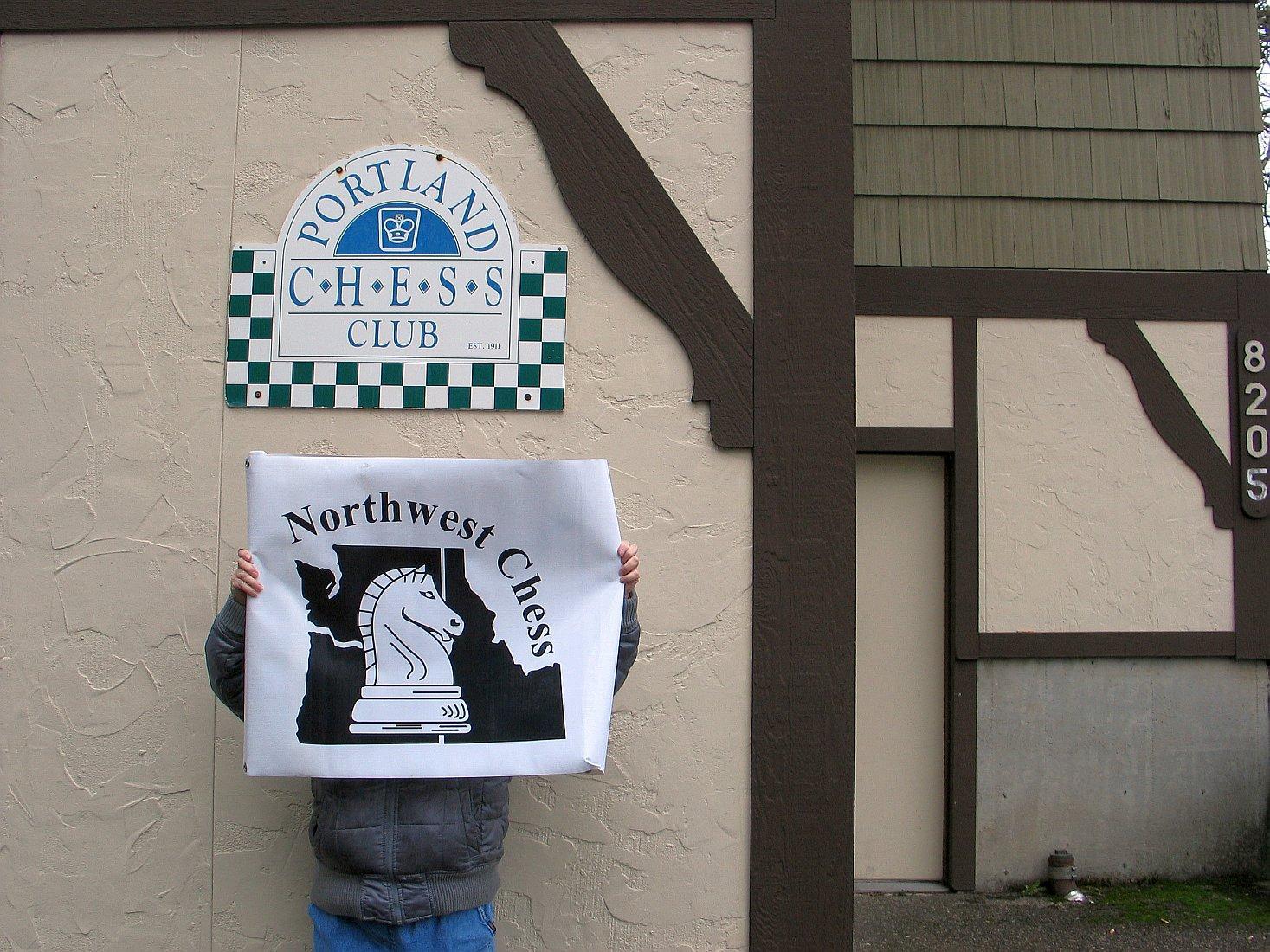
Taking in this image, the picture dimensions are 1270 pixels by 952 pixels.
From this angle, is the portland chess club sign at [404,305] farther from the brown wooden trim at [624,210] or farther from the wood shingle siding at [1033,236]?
the wood shingle siding at [1033,236]

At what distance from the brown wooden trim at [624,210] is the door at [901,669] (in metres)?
2.27

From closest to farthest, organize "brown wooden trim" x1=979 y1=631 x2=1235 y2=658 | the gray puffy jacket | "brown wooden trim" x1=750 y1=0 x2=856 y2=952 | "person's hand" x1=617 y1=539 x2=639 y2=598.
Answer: the gray puffy jacket < "person's hand" x1=617 y1=539 x2=639 y2=598 < "brown wooden trim" x1=750 y1=0 x2=856 y2=952 < "brown wooden trim" x1=979 y1=631 x2=1235 y2=658

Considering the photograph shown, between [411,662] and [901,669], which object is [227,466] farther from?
[901,669]

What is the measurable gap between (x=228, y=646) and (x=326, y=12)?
159 cm

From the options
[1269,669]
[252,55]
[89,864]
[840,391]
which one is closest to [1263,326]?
[1269,669]

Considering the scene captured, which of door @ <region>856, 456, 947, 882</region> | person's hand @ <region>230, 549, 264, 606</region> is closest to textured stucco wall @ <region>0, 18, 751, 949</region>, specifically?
person's hand @ <region>230, 549, 264, 606</region>

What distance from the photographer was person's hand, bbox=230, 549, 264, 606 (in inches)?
82.8

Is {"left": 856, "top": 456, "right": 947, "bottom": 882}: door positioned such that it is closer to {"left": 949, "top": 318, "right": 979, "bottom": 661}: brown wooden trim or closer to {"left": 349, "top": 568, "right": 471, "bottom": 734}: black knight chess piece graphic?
{"left": 949, "top": 318, "right": 979, "bottom": 661}: brown wooden trim

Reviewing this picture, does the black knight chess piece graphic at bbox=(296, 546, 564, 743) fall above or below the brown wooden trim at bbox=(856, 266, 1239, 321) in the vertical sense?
below

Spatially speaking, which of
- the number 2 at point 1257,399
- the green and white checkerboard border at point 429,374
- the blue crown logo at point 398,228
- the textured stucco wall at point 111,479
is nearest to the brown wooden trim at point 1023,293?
the number 2 at point 1257,399

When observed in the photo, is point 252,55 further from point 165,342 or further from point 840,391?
point 840,391

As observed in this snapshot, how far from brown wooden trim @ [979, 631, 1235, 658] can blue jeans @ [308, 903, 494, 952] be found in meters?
3.01

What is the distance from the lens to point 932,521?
15.2 feet

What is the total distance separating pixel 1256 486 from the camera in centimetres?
455
